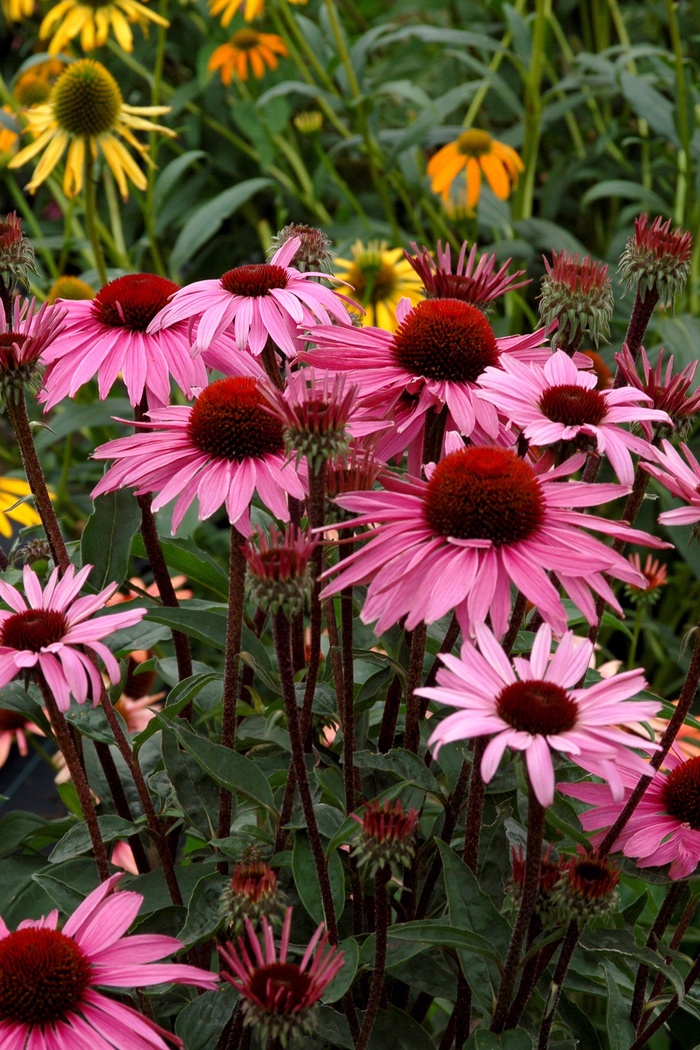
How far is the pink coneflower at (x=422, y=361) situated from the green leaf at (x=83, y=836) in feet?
0.90

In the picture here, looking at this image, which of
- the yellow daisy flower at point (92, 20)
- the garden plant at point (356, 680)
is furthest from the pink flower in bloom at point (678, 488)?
the yellow daisy flower at point (92, 20)

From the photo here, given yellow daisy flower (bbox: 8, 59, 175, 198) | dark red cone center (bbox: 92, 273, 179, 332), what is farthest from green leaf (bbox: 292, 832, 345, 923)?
yellow daisy flower (bbox: 8, 59, 175, 198)

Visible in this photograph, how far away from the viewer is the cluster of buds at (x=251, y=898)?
0.49 m

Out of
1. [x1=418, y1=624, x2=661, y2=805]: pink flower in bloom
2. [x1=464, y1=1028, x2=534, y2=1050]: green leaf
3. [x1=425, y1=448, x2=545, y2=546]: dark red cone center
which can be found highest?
[x1=425, y1=448, x2=545, y2=546]: dark red cone center

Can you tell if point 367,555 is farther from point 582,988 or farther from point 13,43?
point 13,43

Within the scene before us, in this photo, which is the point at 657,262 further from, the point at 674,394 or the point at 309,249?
the point at 309,249

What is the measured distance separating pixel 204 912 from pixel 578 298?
14.6 inches

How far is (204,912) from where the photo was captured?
0.58 metres

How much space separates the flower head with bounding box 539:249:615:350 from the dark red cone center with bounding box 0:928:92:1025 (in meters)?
0.39

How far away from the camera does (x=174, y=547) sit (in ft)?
2.51

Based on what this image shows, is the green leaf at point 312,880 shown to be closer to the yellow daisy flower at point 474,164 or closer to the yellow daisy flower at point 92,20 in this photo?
the yellow daisy flower at point 474,164

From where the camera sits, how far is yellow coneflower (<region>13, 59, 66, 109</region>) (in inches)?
77.5

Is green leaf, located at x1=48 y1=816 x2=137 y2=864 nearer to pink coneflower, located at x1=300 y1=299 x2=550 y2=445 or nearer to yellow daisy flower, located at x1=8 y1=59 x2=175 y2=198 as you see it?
pink coneflower, located at x1=300 y1=299 x2=550 y2=445

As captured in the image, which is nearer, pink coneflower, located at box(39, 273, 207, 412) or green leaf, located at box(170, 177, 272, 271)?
pink coneflower, located at box(39, 273, 207, 412)
